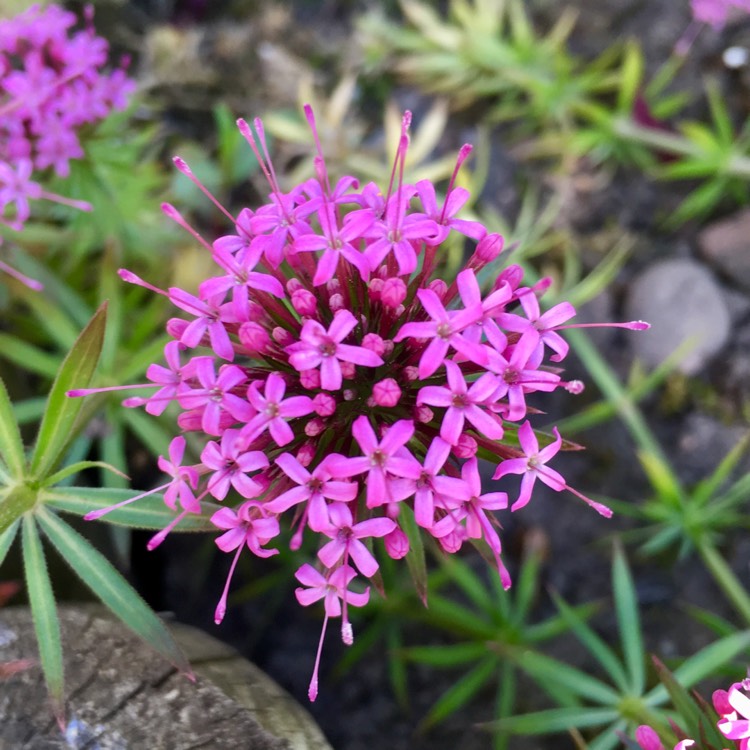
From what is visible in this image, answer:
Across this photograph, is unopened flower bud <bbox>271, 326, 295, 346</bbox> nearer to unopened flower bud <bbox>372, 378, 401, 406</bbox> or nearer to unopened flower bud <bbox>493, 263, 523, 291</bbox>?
unopened flower bud <bbox>372, 378, 401, 406</bbox>

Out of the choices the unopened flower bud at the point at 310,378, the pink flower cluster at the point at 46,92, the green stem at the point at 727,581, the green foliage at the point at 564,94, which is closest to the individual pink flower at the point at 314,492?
the unopened flower bud at the point at 310,378

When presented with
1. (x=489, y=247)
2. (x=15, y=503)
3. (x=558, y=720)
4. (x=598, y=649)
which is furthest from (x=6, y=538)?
(x=598, y=649)

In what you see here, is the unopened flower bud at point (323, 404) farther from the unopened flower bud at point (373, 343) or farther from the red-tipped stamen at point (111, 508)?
the red-tipped stamen at point (111, 508)

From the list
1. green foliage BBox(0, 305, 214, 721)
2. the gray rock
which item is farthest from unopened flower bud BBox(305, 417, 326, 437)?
the gray rock

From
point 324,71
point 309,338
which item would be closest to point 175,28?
point 324,71

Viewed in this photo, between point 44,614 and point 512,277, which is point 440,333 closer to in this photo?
point 512,277

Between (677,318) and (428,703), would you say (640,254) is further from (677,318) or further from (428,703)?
(428,703)
